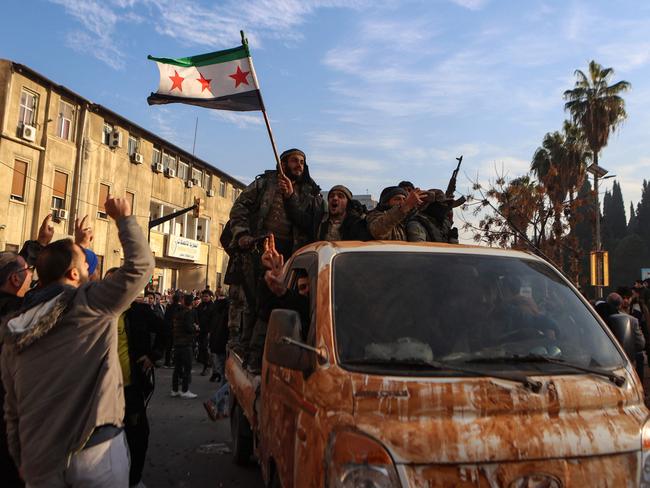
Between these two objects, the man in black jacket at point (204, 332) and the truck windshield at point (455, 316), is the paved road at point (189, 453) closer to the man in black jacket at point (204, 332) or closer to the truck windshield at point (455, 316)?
the truck windshield at point (455, 316)

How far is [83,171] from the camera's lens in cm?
2866

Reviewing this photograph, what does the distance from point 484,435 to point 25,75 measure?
93.3ft

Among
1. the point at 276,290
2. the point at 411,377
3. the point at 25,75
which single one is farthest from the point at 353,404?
the point at 25,75

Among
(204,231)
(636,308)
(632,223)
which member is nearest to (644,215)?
(632,223)

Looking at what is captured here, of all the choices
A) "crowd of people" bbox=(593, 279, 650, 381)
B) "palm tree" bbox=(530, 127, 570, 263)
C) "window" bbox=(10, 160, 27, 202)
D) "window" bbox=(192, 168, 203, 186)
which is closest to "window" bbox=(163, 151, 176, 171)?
"window" bbox=(192, 168, 203, 186)

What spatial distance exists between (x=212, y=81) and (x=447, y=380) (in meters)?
5.31

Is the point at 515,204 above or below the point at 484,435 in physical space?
above

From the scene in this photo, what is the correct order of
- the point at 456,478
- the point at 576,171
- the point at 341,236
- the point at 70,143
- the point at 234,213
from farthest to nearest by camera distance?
the point at 576,171
the point at 70,143
the point at 234,213
the point at 341,236
the point at 456,478

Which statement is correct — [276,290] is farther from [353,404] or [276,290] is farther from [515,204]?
[515,204]

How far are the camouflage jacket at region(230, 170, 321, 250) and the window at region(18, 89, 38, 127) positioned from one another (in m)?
23.3

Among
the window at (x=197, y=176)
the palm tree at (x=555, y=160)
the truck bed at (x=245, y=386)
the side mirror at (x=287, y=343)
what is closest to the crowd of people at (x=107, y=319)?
the truck bed at (x=245, y=386)

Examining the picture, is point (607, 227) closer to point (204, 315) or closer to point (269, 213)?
point (204, 315)

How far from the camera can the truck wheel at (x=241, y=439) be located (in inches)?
207

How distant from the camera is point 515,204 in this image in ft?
59.6
